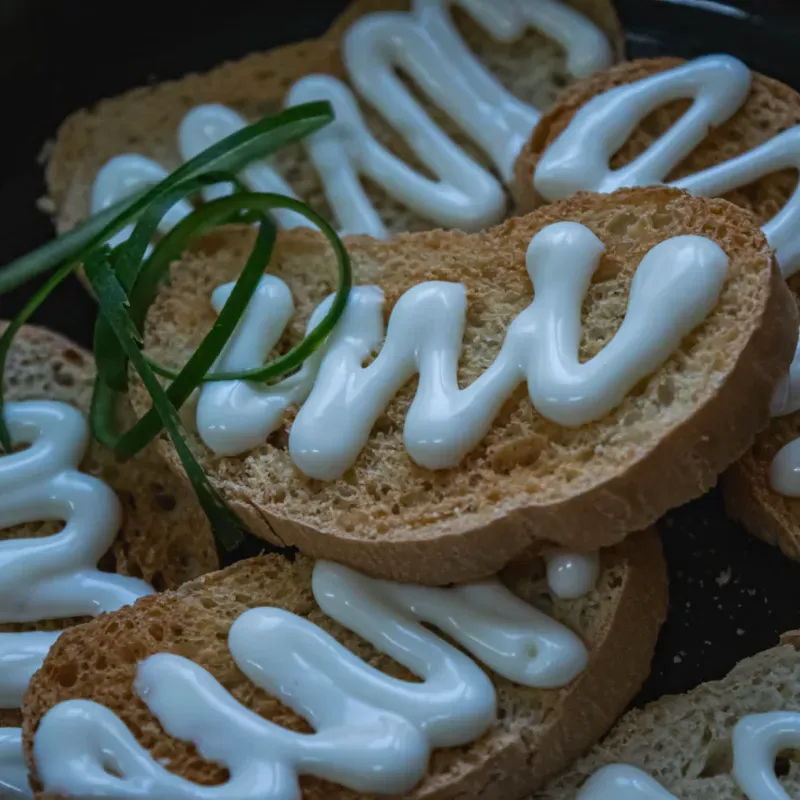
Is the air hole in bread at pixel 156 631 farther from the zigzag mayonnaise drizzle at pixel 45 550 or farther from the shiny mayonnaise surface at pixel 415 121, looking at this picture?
the shiny mayonnaise surface at pixel 415 121

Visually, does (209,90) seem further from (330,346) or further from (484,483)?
(484,483)

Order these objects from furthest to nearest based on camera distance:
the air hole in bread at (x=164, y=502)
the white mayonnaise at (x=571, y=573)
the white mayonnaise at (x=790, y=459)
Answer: the air hole in bread at (x=164, y=502) < the white mayonnaise at (x=790, y=459) < the white mayonnaise at (x=571, y=573)

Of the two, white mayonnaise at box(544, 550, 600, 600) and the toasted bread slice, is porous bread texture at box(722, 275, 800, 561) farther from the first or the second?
white mayonnaise at box(544, 550, 600, 600)

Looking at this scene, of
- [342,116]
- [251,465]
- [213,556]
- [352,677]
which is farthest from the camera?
[342,116]

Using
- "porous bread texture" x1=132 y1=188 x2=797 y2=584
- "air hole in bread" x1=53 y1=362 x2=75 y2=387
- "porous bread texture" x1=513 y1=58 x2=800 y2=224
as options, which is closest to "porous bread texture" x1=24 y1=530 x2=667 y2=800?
"porous bread texture" x1=132 y1=188 x2=797 y2=584

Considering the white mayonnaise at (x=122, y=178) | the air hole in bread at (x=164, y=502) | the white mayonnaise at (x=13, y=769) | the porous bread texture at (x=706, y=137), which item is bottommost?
the white mayonnaise at (x=13, y=769)

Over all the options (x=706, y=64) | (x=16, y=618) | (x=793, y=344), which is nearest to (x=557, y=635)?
(x=793, y=344)

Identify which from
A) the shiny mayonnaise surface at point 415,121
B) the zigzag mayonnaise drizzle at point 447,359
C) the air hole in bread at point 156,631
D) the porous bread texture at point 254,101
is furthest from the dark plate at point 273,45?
the air hole in bread at point 156,631
